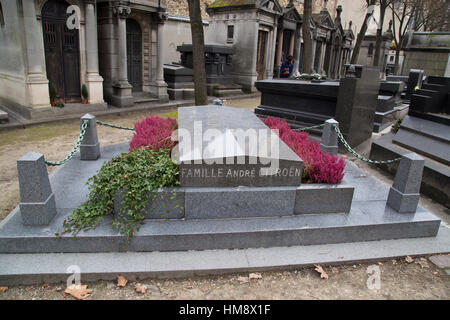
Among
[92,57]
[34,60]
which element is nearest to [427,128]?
[92,57]

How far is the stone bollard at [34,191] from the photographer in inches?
137

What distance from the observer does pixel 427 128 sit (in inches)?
294

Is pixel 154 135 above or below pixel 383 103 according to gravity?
below

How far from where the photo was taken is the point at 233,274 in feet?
11.7

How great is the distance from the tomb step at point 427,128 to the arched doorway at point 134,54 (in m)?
10.6

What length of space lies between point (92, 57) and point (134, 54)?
2714mm

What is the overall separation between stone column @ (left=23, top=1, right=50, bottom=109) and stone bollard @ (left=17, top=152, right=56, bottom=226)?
770 centimetres

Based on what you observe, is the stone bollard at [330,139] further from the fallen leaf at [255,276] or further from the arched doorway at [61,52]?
the arched doorway at [61,52]

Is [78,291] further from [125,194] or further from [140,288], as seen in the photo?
[125,194]

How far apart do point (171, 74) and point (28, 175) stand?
12222 millimetres

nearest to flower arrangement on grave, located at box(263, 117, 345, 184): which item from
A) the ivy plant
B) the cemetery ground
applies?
the cemetery ground

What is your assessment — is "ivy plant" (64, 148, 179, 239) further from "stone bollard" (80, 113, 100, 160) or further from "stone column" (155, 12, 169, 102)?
"stone column" (155, 12, 169, 102)

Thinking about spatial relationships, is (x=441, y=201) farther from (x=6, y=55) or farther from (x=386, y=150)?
(x=6, y=55)

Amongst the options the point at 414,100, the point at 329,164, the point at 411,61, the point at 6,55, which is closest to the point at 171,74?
the point at 6,55
